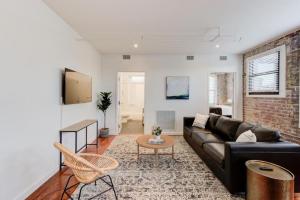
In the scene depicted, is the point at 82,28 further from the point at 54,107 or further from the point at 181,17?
the point at 181,17

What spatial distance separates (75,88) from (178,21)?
2400 mm

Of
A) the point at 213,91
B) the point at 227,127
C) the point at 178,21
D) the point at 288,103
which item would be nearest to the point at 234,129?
the point at 227,127

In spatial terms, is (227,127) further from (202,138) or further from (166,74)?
(166,74)

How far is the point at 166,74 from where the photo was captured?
18.7 feet

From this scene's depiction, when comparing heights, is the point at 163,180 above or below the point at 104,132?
below

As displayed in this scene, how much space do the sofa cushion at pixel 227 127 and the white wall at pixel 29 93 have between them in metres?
3.28

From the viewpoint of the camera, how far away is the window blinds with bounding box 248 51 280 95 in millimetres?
4227

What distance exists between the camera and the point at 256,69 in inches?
197

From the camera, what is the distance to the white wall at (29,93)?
1.90 m

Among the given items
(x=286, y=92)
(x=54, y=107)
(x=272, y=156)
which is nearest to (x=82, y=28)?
(x=54, y=107)

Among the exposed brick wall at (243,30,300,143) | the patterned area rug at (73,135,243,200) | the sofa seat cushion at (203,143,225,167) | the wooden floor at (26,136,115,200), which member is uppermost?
the exposed brick wall at (243,30,300,143)

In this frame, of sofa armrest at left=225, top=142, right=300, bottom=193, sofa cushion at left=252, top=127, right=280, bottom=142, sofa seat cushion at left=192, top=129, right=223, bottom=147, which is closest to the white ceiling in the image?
sofa cushion at left=252, top=127, right=280, bottom=142

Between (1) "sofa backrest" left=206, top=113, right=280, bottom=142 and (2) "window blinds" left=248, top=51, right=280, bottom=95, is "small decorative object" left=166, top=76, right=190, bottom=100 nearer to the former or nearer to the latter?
(1) "sofa backrest" left=206, top=113, right=280, bottom=142

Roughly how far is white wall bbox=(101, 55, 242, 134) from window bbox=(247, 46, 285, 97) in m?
A: 0.50
